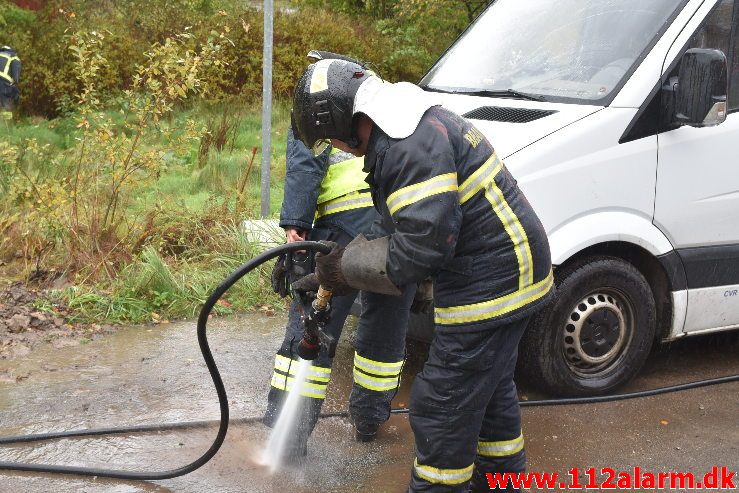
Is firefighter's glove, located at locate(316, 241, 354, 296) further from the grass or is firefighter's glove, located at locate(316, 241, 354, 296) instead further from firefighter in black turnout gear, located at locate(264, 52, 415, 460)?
the grass

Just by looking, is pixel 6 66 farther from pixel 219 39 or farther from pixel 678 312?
pixel 678 312

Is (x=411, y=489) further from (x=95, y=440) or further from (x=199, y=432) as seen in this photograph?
(x=95, y=440)

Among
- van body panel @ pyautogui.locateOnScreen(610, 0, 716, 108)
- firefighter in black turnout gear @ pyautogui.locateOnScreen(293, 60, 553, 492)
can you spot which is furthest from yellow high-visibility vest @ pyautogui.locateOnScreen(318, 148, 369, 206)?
van body panel @ pyautogui.locateOnScreen(610, 0, 716, 108)

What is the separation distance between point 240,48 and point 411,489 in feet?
36.6

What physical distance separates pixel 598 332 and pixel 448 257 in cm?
191

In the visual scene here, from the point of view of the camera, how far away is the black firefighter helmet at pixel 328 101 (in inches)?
120

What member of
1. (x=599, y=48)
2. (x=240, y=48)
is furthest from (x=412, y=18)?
(x=599, y=48)

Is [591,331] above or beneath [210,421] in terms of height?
above

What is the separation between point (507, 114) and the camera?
4.45 meters

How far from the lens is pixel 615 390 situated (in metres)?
4.70

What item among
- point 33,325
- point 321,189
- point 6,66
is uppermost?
point 321,189

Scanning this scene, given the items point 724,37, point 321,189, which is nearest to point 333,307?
point 321,189

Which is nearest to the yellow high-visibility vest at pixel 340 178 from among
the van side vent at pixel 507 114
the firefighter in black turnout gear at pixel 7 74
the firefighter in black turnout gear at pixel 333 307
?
the firefighter in black turnout gear at pixel 333 307

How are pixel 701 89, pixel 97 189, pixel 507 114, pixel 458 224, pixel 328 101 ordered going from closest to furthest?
pixel 458 224 < pixel 328 101 < pixel 701 89 < pixel 507 114 < pixel 97 189
